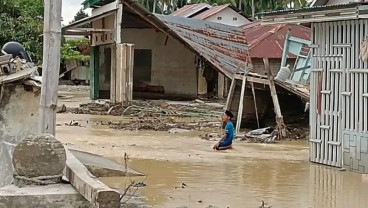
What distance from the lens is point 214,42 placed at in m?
31.3

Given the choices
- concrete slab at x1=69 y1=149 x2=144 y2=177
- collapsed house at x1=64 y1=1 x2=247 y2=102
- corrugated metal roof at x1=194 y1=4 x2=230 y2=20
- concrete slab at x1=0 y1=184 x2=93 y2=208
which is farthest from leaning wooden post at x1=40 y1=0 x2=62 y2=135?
corrugated metal roof at x1=194 y1=4 x2=230 y2=20

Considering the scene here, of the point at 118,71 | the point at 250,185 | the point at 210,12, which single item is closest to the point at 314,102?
the point at 250,185

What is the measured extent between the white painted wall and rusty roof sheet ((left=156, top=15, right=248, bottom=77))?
12.9 m

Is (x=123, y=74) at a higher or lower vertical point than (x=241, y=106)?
higher

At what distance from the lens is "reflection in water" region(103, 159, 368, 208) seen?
1055cm

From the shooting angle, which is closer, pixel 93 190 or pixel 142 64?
pixel 93 190

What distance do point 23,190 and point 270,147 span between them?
11815mm

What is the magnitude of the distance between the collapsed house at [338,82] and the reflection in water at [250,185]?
44 cm

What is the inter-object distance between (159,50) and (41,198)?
30637mm

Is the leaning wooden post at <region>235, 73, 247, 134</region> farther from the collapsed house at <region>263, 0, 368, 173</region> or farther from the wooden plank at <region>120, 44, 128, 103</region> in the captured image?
the wooden plank at <region>120, 44, 128, 103</region>

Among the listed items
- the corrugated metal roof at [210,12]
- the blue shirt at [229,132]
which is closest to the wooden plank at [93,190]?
the blue shirt at [229,132]

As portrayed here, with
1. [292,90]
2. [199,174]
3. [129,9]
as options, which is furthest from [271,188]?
[129,9]

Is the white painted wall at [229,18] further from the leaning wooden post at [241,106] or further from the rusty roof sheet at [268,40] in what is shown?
the leaning wooden post at [241,106]

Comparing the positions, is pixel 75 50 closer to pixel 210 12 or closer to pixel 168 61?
pixel 210 12
